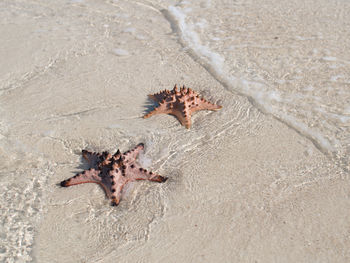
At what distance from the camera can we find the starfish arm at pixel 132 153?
4258mm

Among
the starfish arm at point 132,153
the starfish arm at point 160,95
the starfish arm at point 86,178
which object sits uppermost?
the starfish arm at point 160,95

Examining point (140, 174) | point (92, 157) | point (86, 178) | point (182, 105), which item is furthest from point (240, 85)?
point (86, 178)

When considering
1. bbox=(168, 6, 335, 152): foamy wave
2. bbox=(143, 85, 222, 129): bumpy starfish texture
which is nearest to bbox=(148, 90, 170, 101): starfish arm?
bbox=(143, 85, 222, 129): bumpy starfish texture

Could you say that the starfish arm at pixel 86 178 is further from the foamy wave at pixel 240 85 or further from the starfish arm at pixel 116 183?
the foamy wave at pixel 240 85

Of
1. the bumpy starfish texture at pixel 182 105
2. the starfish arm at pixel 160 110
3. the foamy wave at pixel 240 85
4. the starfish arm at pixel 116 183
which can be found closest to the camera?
the starfish arm at pixel 116 183

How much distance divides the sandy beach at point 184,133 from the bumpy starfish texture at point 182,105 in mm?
110

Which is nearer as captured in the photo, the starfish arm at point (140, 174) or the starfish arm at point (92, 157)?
the starfish arm at point (140, 174)

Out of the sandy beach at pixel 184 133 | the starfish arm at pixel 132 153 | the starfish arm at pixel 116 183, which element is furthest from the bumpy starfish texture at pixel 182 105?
the starfish arm at pixel 116 183

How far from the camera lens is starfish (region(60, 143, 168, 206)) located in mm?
4055

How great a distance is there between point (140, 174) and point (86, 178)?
2.14 ft

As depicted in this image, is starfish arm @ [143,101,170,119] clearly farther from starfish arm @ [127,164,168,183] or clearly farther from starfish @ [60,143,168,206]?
starfish arm @ [127,164,168,183]

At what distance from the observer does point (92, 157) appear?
442 centimetres

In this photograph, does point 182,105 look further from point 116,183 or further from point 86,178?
point 86,178

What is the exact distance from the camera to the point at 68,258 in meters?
3.61
